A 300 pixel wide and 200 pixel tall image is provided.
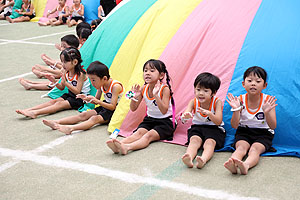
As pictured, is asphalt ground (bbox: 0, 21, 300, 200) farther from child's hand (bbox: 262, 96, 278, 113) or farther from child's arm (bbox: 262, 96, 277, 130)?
child's hand (bbox: 262, 96, 278, 113)

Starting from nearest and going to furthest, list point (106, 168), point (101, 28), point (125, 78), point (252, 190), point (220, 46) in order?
point (252, 190)
point (106, 168)
point (220, 46)
point (125, 78)
point (101, 28)

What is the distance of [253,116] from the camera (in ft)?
12.1

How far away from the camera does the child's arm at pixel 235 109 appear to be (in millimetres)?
3631

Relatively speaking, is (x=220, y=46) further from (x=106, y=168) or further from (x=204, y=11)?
(x=106, y=168)

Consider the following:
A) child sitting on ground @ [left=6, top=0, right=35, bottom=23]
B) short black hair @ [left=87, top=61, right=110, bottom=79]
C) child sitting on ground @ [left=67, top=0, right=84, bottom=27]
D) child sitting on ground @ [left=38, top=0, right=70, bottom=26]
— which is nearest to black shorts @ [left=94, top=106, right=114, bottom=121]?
short black hair @ [left=87, top=61, right=110, bottom=79]

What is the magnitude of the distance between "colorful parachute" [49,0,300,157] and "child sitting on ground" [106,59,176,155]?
0.60 ft

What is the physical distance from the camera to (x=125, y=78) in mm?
4996

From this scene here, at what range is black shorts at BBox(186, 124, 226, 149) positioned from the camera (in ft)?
12.4

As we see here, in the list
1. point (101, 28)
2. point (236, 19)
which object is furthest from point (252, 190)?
point (101, 28)

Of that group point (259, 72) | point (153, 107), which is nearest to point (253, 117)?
point (259, 72)

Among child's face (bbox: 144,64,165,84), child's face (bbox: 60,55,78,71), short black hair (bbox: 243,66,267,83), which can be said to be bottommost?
child's face (bbox: 60,55,78,71)

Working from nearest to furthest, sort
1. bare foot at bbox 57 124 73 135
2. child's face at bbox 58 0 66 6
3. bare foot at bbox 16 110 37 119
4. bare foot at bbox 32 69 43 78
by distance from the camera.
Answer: bare foot at bbox 57 124 73 135 < bare foot at bbox 16 110 37 119 < bare foot at bbox 32 69 43 78 < child's face at bbox 58 0 66 6

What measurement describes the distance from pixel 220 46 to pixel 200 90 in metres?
0.76

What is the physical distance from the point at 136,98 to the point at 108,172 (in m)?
0.98
